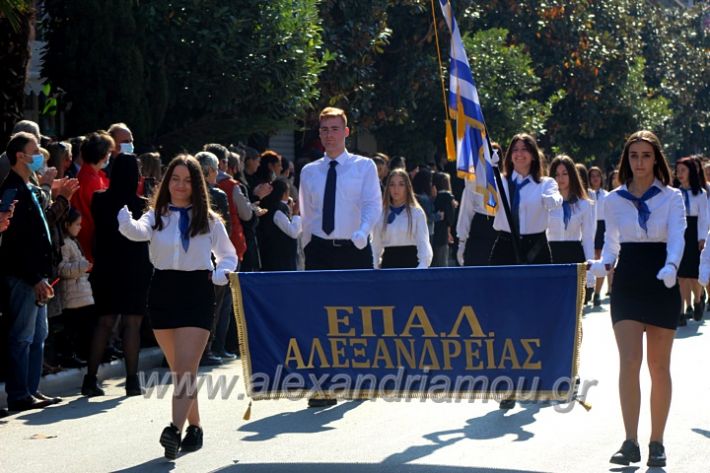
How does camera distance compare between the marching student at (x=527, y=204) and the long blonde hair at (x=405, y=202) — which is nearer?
the marching student at (x=527, y=204)

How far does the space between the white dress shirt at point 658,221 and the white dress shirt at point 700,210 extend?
24.2ft

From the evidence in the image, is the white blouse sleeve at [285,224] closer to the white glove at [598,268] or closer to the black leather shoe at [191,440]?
the black leather shoe at [191,440]

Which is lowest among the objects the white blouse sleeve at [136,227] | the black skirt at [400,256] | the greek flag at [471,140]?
the black skirt at [400,256]

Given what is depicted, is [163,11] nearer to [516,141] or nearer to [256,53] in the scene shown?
[256,53]

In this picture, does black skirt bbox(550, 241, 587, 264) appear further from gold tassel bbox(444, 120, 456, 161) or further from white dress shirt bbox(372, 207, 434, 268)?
gold tassel bbox(444, 120, 456, 161)

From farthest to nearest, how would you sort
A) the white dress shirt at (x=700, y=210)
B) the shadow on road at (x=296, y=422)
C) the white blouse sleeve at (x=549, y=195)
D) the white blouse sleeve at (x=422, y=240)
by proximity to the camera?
the white dress shirt at (x=700, y=210)
the white blouse sleeve at (x=422, y=240)
the white blouse sleeve at (x=549, y=195)
the shadow on road at (x=296, y=422)

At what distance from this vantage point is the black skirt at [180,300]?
26.6 feet

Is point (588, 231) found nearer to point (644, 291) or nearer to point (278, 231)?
point (278, 231)

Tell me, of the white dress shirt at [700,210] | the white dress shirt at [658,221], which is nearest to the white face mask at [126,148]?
the white dress shirt at [658,221]

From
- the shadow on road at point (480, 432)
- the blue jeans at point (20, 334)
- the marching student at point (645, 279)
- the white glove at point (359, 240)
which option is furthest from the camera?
the blue jeans at point (20, 334)

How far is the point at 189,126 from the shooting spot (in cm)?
1708

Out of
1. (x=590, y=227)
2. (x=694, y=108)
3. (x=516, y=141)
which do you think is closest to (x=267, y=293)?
(x=516, y=141)

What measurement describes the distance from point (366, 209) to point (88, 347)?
2.84 metres

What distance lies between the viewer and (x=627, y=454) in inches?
302
